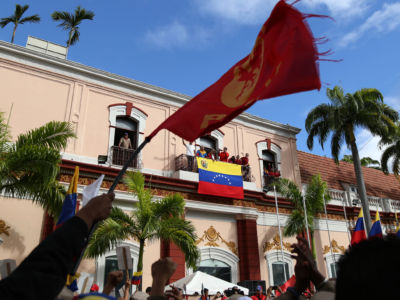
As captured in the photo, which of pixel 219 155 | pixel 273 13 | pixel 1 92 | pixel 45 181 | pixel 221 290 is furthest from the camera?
pixel 219 155

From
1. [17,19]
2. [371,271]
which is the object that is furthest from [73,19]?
[371,271]

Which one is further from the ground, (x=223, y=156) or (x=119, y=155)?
(x=223, y=156)

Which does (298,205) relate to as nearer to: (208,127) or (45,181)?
(45,181)

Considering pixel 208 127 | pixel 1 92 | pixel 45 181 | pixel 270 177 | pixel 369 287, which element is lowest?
pixel 369 287

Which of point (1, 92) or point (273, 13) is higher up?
point (1, 92)

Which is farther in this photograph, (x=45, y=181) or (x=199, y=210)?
(x=199, y=210)

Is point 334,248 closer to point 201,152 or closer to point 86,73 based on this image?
point 201,152

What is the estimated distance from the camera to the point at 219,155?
15406mm

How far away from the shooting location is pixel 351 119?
18.1 metres

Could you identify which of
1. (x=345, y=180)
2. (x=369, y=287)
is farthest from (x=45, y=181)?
(x=345, y=180)

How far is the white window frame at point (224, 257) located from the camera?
13530 millimetres

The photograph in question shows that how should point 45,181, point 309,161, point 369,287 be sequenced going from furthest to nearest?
point 309,161, point 45,181, point 369,287

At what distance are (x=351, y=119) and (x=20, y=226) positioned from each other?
52.1 ft

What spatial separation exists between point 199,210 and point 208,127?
10439 millimetres
